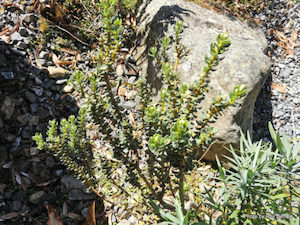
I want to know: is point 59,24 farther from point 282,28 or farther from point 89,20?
point 282,28

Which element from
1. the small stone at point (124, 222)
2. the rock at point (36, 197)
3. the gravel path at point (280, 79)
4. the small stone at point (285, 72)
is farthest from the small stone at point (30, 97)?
the small stone at point (285, 72)

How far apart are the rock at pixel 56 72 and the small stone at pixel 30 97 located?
38 centimetres

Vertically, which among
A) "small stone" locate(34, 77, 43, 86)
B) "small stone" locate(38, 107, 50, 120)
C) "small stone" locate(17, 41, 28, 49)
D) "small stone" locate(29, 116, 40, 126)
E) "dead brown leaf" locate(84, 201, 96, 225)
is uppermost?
"small stone" locate(17, 41, 28, 49)

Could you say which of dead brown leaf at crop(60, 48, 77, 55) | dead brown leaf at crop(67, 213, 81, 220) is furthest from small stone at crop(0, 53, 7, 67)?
dead brown leaf at crop(67, 213, 81, 220)

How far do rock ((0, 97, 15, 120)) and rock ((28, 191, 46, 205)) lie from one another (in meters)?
0.88

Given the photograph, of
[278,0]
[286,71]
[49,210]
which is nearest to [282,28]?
[278,0]

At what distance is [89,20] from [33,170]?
236 centimetres

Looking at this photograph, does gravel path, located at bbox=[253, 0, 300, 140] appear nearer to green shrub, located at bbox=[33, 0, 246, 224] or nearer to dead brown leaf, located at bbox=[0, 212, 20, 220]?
green shrub, located at bbox=[33, 0, 246, 224]

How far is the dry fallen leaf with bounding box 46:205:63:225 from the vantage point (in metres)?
2.46

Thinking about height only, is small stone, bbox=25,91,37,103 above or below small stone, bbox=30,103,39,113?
→ above

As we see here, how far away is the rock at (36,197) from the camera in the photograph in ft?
8.39

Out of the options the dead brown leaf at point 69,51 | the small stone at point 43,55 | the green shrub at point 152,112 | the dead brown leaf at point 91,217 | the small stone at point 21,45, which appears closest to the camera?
the green shrub at point 152,112

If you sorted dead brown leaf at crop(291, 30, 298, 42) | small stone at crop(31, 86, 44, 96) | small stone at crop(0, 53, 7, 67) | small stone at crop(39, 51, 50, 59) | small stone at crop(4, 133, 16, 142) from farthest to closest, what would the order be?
dead brown leaf at crop(291, 30, 298, 42), small stone at crop(39, 51, 50, 59), small stone at crop(31, 86, 44, 96), small stone at crop(0, 53, 7, 67), small stone at crop(4, 133, 16, 142)

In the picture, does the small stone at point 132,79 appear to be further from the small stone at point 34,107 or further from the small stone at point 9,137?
the small stone at point 9,137
